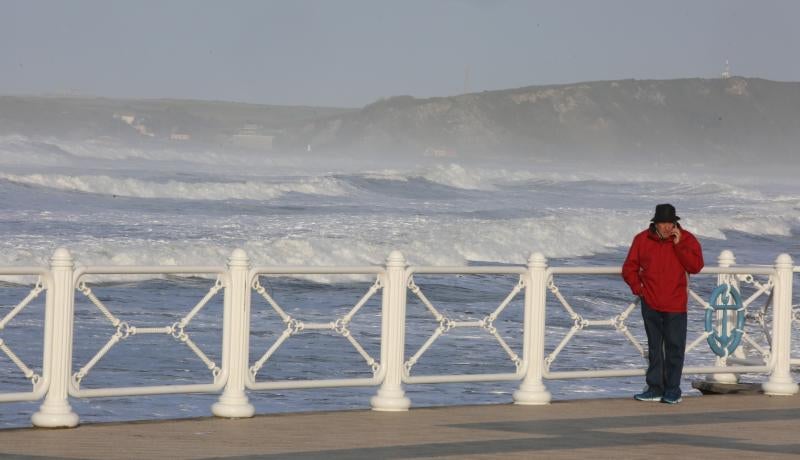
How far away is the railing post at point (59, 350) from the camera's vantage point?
7.83 m

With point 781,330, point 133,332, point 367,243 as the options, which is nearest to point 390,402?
point 133,332

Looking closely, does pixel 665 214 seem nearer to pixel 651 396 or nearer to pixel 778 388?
pixel 651 396

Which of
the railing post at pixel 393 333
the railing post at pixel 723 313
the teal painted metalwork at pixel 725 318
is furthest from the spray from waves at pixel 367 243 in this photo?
the railing post at pixel 393 333

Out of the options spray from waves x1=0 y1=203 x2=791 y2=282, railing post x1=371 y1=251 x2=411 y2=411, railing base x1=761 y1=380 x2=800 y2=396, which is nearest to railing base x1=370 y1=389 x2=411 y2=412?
railing post x1=371 y1=251 x2=411 y2=411

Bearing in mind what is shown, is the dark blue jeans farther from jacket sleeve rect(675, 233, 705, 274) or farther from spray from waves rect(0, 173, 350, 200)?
spray from waves rect(0, 173, 350, 200)

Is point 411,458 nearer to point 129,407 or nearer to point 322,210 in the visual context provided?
point 129,407

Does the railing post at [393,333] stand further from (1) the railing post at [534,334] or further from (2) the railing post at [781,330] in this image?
(2) the railing post at [781,330]

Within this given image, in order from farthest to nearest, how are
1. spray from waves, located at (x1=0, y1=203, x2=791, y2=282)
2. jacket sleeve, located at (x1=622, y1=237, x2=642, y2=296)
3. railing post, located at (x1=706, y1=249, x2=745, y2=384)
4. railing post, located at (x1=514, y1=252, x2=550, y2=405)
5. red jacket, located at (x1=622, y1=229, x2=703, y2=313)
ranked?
spray from waves, located at (x1=0, y1=203, x2=791, y2=282), railing post, located at (x1=706, y1=249, x2=745, y2=384), jacket sleeve, located at (x1=622, y1=237, x2=642, y2=296), red jacket, located at (x1=622, y1=229, x2=703, y2=313), railing post, located at (x1=514, y1=252, x2=550, y2=405)

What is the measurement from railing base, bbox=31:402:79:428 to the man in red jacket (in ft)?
12.5

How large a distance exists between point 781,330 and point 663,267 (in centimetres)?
154

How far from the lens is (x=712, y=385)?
35.2 feet

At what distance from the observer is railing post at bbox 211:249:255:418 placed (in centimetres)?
845

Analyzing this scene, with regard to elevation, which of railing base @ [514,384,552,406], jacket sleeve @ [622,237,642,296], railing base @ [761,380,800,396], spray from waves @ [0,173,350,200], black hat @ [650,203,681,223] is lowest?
railing base @ [514,384,552,406]

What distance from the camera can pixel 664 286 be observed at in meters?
9.71
